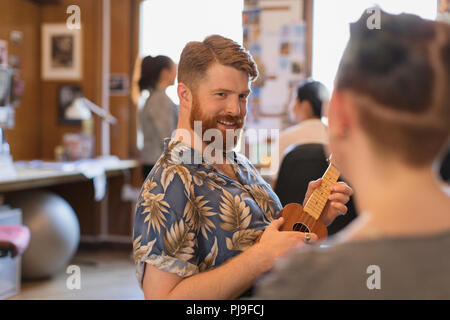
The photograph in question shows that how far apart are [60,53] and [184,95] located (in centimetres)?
388

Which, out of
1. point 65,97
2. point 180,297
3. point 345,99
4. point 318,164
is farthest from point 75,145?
point 345,99

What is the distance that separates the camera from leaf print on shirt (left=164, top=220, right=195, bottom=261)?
1.01 m

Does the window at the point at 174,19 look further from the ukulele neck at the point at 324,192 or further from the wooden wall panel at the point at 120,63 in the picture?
the ukulele neck at the point at 324,192

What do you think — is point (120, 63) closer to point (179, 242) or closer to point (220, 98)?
point (220, 98)

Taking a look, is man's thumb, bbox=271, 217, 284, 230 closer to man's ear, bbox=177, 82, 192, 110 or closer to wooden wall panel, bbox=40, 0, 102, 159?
man's ear, bbox=177, 82, 192, 110

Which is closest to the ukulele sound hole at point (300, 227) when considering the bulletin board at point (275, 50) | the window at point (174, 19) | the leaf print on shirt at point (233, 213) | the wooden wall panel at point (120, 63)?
the leaf print on shirt at point (233, 213)

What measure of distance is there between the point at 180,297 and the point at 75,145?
148 inches

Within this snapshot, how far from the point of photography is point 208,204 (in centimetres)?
111

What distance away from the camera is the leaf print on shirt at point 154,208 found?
3.32 ft

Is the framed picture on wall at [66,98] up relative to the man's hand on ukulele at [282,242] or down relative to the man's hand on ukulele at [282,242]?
up

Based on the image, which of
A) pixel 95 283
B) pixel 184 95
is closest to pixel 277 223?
pixel 184 95

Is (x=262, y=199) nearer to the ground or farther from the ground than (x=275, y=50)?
nearer to the ground

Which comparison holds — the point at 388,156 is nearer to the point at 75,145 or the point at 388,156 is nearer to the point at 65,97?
the point at 75,145

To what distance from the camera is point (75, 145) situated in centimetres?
452
